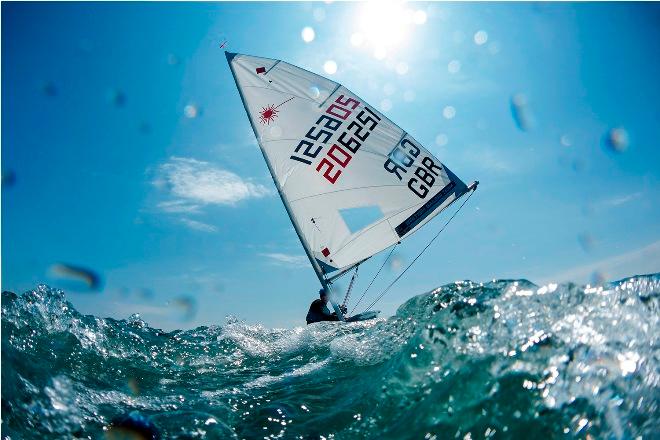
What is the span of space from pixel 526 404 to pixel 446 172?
433 inches

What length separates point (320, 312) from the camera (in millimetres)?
11898

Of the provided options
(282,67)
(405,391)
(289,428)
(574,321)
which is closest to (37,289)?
(289,428)

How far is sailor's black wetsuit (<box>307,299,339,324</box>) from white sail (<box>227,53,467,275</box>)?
3.24 feet

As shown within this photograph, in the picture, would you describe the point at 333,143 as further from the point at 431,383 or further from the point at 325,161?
the point at 431,383

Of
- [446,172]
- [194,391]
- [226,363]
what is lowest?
[194,391]

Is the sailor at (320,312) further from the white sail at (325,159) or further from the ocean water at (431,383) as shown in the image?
the ocean water at (431,383)

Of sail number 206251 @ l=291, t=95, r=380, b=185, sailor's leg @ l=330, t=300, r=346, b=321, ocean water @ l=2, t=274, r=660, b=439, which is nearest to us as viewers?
ocean water @ l=2, t=274, r=660, b=439

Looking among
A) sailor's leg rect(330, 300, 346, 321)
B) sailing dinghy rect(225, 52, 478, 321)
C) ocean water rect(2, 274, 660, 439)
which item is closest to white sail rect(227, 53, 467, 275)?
sailing dinghy rect(225, 52, 478, 321)

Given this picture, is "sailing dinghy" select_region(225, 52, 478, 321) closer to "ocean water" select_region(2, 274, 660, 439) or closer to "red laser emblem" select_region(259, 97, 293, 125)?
"red laser emblem" select_region(259, 97, 293, 125)

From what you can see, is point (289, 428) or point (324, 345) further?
point (324, 345)

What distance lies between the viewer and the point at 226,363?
6.46 meters

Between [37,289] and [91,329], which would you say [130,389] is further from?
[37,289]

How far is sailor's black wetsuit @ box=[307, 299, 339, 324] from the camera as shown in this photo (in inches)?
464

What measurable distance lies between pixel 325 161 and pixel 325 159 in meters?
0.06
